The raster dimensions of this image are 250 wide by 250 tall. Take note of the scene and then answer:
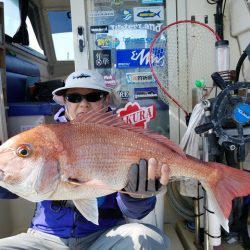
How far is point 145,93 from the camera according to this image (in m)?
2.85

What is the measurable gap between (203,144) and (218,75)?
41 cm

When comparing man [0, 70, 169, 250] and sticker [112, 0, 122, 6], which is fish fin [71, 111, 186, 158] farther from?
sticker [112, 0, 122, 6]

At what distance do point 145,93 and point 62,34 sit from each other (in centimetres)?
285

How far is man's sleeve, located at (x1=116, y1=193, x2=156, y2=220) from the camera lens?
1.53 m

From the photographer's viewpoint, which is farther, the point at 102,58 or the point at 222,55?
the point at 102,58

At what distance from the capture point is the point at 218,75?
1815 millimetres

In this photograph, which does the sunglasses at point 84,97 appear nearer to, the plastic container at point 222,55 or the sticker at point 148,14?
the plastic container at point 222,55

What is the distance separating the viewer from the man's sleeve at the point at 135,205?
153 cm

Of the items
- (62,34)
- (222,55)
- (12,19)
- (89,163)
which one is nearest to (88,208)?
(89,163)

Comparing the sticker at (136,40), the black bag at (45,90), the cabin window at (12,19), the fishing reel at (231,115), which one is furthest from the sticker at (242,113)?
the cabin window at (12,19)

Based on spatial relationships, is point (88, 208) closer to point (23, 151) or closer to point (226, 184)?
point (23, 151)

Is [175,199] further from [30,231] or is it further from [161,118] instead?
[30,231]

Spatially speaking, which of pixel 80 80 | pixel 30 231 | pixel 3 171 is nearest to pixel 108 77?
pixel 80 80

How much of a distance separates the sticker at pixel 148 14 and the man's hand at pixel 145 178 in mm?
1838
